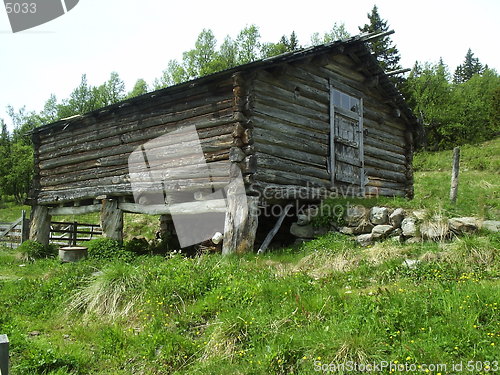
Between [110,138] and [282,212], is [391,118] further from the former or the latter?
[110,138]

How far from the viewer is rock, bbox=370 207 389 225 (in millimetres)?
9469

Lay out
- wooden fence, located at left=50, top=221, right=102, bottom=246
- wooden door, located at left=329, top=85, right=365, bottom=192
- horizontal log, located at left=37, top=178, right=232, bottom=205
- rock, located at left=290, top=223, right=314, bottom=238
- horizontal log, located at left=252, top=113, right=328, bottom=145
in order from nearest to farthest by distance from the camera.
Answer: horizontal log, located at left=252, top=113, right=328, bottom=145, horizontal log, located at left=37, top=178, right=232, bottom=205, rock, located at left=290, top=223, right=314, bottom=238, wooden door, located at left=329, top=85, right=365, bottom=192, wooden fence, located at left=50, top=221, right=102, bottom=246

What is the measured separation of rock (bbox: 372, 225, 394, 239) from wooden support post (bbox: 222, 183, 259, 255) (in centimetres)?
259

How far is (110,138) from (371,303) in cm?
992

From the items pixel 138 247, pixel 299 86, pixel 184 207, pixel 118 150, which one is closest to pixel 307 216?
pixel 184 207

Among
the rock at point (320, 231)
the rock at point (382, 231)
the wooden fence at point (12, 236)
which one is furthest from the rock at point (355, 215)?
the wooden fence at point (12, 236)

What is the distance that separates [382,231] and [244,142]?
3.51 meters

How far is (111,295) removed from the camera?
6375 mm

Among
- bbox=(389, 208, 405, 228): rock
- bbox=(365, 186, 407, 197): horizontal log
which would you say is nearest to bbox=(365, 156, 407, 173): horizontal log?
bbox=(365, 186, 407, 197): horizontal log

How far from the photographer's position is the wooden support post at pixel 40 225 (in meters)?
14.6

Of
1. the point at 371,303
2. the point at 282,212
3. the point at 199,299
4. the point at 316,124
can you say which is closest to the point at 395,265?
the point at 371,303

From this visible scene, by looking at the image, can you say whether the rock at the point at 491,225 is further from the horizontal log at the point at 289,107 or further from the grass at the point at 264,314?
the horizontal log at the point at 289,107

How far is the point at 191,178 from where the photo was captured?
1045 centimetres

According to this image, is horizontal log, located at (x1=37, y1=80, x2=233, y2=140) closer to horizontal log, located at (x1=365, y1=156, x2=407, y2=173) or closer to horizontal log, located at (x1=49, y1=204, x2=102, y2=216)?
horizontal log, located at (x1=49, y1=204, x2=102, y2=216)
